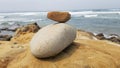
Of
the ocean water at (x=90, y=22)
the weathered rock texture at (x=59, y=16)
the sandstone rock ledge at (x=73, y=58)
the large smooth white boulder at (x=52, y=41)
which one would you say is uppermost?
the weathered rock texture at (x=59, y=16)

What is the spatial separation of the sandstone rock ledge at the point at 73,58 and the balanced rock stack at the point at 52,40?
149 millimetres

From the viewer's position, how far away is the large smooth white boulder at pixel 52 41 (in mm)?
6207

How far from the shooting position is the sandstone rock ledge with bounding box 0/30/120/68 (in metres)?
6.14

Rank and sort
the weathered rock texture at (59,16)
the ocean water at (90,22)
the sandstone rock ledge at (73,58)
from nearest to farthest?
1. the sandstone rock ledge at (73,58)
2. the weathered rock texture at (59,16)
3. the ocean water at (90,22)

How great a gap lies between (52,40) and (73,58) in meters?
0.56

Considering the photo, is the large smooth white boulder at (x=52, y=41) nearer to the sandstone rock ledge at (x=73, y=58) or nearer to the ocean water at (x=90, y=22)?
the sandstone rock ledge at (x=73, y=58)

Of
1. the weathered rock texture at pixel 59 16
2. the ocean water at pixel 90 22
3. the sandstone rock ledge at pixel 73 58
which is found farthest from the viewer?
the ocean water at pixel 90 22

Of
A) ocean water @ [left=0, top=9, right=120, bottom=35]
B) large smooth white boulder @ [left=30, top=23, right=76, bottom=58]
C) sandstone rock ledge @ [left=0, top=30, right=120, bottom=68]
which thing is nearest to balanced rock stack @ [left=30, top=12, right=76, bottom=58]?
large smooth white boulder @ [left=30, top=23, right=76, bottom=58]

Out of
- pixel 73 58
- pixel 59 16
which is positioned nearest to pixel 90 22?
pixel 59 16

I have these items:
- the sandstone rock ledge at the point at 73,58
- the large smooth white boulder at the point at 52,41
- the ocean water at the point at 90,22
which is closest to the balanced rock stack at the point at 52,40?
the large smooth white boulder at the point at 52,41

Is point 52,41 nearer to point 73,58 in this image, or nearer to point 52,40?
point 52,40

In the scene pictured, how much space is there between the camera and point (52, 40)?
627 cm

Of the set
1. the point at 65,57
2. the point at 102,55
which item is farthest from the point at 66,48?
the point at 102,55

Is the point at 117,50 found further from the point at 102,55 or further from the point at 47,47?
the point at 47,47
